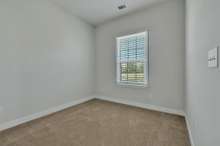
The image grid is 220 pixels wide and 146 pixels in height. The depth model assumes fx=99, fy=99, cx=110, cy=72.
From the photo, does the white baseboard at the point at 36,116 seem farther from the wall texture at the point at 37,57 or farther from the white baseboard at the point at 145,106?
the white baseboard at the point at 145,106

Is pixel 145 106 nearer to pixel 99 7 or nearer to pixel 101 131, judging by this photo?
pixel 101 131

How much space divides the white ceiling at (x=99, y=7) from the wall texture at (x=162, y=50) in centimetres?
22

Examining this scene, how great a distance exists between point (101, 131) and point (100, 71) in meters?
2.15

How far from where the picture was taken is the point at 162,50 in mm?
2439

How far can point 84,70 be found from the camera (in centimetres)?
332

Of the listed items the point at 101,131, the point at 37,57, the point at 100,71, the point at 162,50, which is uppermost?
the point at 162,50

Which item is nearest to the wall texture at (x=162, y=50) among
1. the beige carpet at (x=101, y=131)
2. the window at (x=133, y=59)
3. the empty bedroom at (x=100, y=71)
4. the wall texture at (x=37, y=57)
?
the empty bedroom at (x=100, y=71)

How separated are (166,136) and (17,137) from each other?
2374 millimetres

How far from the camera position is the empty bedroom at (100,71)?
5.15ft

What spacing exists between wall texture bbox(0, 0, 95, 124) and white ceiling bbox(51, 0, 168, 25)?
0.26 m

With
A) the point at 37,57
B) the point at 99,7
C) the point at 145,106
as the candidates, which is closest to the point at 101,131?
the point at 145,106

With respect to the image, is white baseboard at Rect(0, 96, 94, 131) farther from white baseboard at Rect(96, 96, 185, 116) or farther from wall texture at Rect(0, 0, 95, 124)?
white baseboard at Rect(96, 96, 185, 116)

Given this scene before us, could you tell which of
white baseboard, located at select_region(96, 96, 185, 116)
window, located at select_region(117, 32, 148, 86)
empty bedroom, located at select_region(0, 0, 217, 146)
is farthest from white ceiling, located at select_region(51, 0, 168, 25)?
white baseboard, located at select_region(96, 96, 185, 116)

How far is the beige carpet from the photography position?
4.79ft
